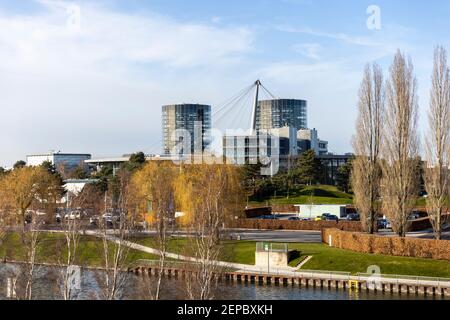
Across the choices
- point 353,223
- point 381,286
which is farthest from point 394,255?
point 353,223

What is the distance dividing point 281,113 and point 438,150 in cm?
14572

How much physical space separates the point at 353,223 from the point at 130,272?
2393 cm

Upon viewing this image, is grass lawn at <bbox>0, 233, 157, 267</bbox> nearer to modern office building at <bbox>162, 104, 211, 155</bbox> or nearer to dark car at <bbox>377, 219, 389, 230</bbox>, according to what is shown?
dark car at <bbox>377, 219, 389, 230</bbox>

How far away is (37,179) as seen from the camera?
6481 centimetres

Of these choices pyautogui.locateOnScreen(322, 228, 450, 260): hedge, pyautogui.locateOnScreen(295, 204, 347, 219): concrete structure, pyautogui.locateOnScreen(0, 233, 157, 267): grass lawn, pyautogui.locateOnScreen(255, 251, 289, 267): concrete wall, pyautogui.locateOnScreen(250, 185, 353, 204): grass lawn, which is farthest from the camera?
pyautogui.locateOnScreen(250, 185, 353, 204): grass lawn

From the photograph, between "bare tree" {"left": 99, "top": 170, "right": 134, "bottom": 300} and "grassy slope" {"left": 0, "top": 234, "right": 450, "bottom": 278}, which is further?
"grassy slope" {"left": 0, "top": 234, "right": 450, "bottom": 278}

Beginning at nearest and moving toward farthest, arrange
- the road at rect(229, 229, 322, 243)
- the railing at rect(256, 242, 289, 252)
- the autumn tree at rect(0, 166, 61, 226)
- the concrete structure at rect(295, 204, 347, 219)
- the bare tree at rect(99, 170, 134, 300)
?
the bare tree at rect(99, 170, 134, 300)
the railing at rect(256, 242, 289, 252)
the road at rect(229, 229, 322, 243)
the autumn tree at rect(0, 166, 61, 226)
the concrete structure at rect(295, 204, 347, 219)

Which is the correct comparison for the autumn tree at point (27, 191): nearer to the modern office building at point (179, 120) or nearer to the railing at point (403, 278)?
the railing at point (403, 278)

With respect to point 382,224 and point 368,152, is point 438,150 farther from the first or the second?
point 382,224

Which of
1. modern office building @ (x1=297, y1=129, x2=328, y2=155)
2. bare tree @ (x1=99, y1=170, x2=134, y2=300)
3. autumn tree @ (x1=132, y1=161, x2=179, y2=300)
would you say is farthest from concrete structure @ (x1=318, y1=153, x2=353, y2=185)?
bare tree @ (x1=99, y1=170, x2=134, y2=300)

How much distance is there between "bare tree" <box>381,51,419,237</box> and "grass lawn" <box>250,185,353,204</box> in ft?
125

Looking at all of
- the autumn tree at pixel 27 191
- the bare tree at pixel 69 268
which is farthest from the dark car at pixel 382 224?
the autumn tree at pixel 27 191

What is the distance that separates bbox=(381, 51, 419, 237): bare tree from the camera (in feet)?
134
